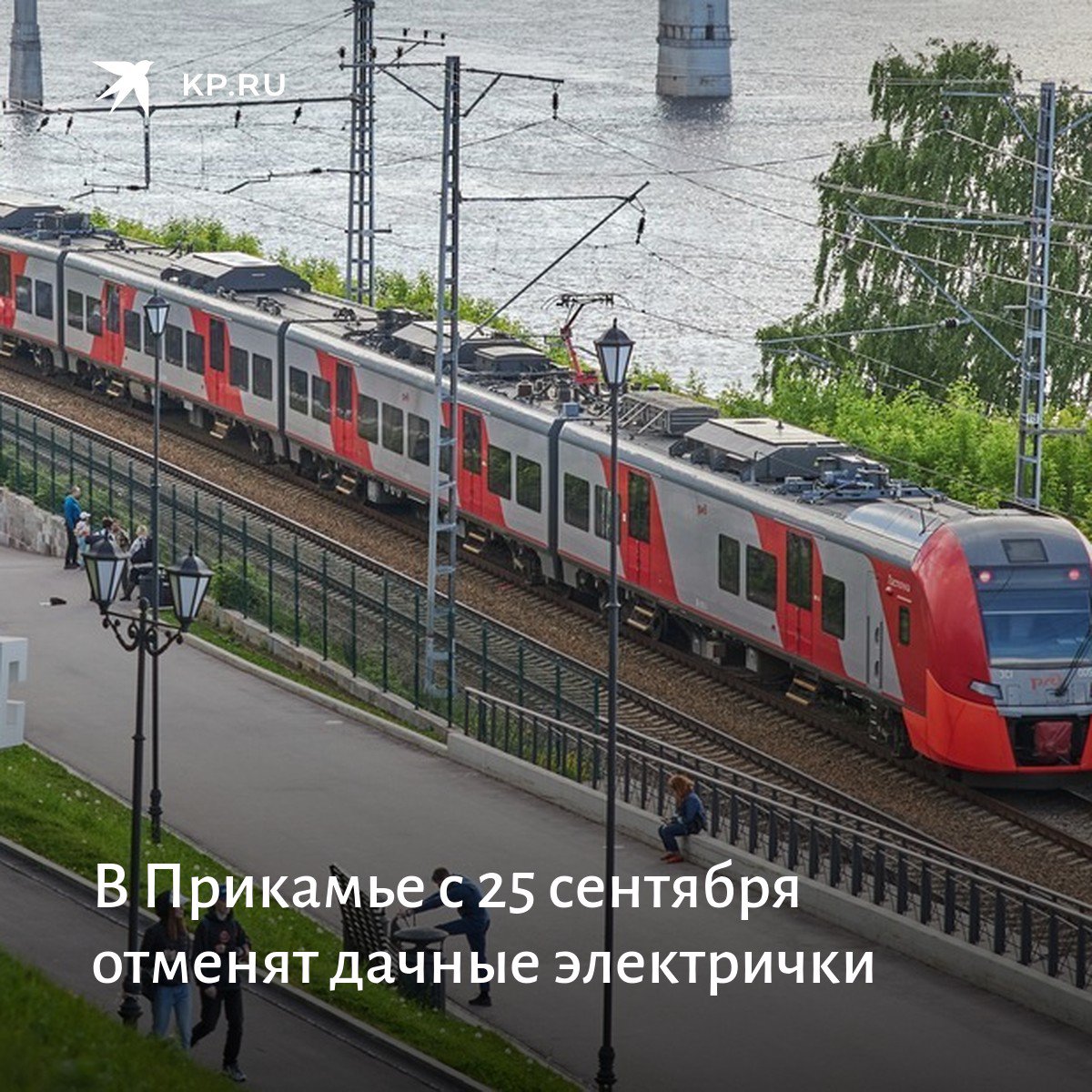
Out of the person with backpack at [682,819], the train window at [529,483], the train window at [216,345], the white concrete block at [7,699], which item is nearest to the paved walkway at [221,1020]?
the white concrete block at [7,699]

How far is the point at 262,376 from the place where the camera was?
53.9m

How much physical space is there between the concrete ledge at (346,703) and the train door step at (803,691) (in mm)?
4693

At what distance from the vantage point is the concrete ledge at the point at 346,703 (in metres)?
35.5

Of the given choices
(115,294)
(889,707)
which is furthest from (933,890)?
(115,294)

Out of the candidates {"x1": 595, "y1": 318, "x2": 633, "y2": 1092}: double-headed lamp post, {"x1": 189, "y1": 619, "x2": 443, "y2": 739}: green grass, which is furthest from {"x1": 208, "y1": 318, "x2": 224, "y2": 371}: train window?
{"x1": 595, "y1": 318, "x2": 633, "y2": 1092}: double-headed lamp post

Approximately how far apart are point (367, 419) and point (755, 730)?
15.1 m

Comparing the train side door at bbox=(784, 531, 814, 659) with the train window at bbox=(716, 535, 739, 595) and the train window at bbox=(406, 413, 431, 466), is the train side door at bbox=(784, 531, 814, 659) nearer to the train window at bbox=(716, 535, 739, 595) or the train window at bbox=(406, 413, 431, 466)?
the train window at bbox=(716, 535, 739, 595)

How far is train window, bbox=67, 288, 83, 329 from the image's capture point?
6138cm

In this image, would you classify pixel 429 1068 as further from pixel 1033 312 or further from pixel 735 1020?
pixel 1033 312

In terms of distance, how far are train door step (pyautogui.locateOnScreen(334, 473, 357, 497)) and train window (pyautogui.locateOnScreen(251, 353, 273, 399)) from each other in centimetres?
287

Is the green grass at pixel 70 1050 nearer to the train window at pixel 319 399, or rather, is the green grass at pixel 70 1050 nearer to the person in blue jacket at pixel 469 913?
the person in blue jacket at pixel 469 913

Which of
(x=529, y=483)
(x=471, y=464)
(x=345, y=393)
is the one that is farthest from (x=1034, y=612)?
(x=345, y=393)

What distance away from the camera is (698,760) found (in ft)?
104

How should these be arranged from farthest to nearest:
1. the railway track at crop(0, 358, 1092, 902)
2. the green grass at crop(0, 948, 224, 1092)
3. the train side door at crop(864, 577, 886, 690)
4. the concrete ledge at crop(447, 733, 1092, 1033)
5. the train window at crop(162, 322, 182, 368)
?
the train window at crop(162, 322, 182, 368) → the train side door at crop(864, 577, 886, 690) → the railway track at crop(0, 358, 1092, 902) → the concrete ledge at crop(447, 733, 1092, 1033) → the green grass at crop(0, 948, 224, 1092)
